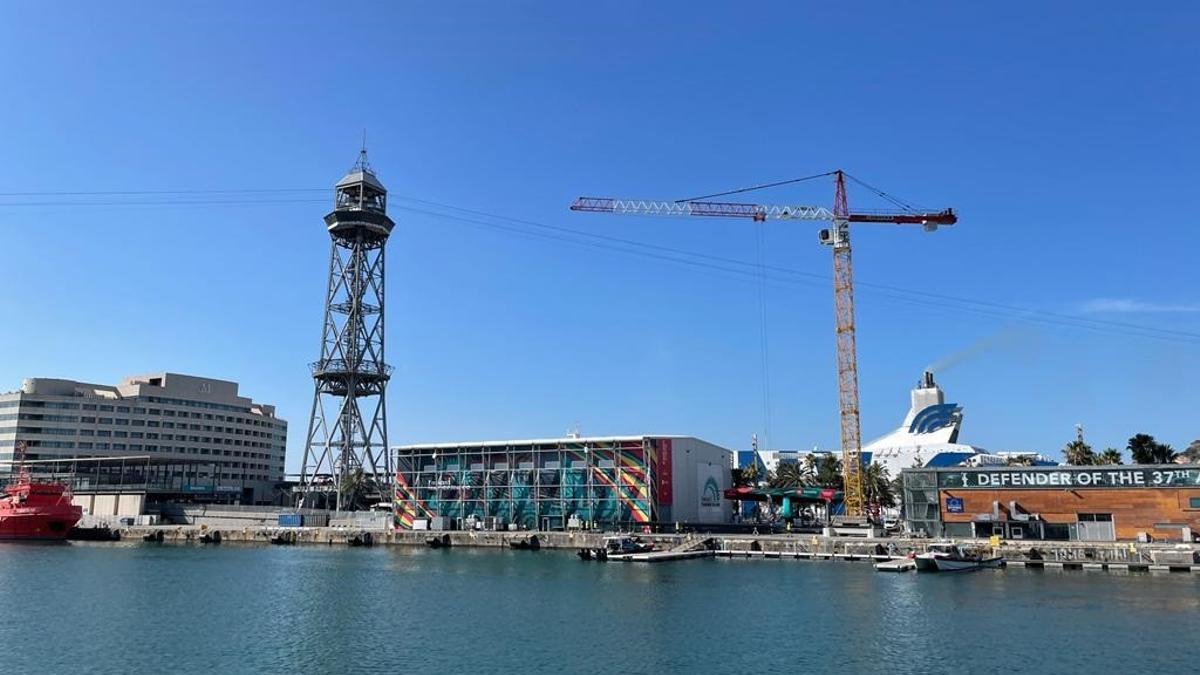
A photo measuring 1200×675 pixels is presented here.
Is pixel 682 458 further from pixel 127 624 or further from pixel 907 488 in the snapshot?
pixel 127 624

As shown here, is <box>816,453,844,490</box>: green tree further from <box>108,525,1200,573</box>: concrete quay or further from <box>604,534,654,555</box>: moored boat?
<box>604,534,654,555</box>: moored boat

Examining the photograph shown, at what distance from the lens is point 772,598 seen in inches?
2335

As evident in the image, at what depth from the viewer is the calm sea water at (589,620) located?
4044cm

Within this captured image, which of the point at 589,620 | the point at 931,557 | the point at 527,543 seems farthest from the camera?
the point at 527,543

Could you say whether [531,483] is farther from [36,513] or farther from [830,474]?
[36,513]

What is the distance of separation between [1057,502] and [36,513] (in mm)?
131713

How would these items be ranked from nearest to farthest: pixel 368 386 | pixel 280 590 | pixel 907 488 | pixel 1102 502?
pixel 280 590
pixel 1102 502
pixel 907 488
pixel 368 386

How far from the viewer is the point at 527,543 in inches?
4031

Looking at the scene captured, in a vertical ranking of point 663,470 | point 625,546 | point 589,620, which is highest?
point 663,470

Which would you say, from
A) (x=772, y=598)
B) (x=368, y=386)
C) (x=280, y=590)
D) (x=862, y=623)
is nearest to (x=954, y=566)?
(x=772, y=598)

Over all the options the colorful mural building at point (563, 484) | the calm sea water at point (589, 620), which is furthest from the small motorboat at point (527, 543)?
the calm sea water at point (589, 620)

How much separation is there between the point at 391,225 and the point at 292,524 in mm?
63961

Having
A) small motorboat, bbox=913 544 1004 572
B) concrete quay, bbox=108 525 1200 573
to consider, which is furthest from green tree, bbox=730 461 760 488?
small motorboat, bbox=913 544 1004 572

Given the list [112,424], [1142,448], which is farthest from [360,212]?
[1142,448]
